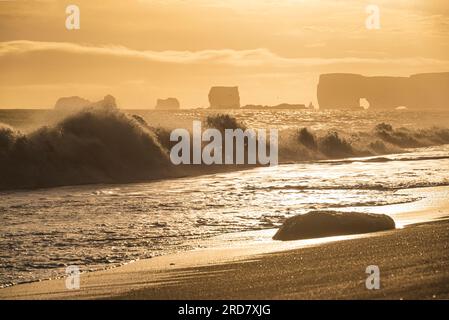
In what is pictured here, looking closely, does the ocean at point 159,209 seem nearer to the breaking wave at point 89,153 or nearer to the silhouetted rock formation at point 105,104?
the breaking wave at point 89,153

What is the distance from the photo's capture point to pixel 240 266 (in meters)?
8.26

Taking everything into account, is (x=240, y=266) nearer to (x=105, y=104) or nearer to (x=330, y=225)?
(x=330, y=225)

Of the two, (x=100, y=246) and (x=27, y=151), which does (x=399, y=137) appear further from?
(x=100, y=246)

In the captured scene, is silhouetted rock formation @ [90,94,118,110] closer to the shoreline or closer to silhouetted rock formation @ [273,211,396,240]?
silhouetted rock formation @ [273,211,396,240]

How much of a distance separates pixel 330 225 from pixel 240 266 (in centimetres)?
303

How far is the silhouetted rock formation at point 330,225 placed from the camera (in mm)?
10828

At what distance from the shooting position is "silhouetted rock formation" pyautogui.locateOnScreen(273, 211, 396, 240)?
35.5 feet

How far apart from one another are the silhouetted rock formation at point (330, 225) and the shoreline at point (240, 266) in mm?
411

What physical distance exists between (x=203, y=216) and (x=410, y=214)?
3.79 meters

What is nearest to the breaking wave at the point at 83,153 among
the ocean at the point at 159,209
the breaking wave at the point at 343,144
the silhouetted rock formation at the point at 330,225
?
the ocean at the point at 159,209

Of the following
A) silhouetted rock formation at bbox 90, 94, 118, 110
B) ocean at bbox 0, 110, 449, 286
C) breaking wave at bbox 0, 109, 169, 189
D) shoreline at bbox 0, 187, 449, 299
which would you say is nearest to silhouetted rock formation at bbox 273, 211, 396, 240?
shoreline at bbox 0, 187, 449, 299

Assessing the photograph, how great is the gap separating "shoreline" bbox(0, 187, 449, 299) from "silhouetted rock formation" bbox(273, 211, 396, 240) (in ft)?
1.35

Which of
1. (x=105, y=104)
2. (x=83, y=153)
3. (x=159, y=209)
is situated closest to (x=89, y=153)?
(x=83, y=153)
